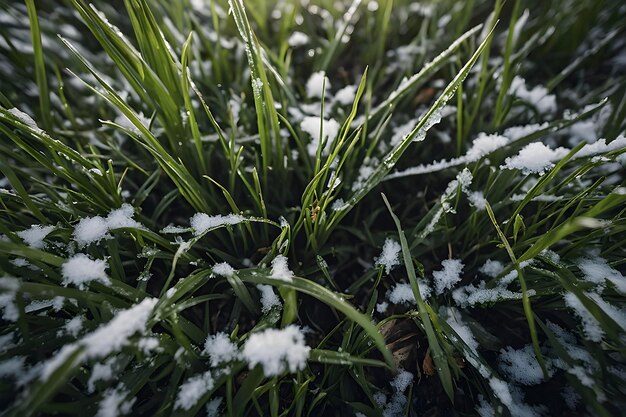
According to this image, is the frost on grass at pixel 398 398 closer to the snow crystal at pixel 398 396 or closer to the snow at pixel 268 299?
the snow crystal at pixel 398 396

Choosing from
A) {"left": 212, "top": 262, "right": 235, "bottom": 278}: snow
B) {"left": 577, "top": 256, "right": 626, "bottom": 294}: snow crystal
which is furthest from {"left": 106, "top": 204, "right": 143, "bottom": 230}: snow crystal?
{"left": 577, "top": 256, "right": 626, "bottom": 294}: snow crystal

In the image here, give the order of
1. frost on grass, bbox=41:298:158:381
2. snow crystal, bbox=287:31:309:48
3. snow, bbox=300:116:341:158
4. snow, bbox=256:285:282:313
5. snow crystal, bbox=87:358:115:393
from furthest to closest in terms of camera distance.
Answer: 1. snow crystal, bbox=287:31:309:48
2. snow, bbox=300:116:341:158
3. snow, bbox=256:285:282:313
4. snow crystal, bbox=87:358:115:393
5. frost on grass, bbox=41:298:158:381

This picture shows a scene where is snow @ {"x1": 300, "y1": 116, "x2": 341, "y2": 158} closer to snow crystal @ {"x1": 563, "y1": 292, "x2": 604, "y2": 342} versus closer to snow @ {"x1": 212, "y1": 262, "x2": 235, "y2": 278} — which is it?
snow @ {"x1": 212, "y1": 262, "x2": 235, "y2": 278}

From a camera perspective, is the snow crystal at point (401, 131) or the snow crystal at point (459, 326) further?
the snow crystal at point (401, 131)

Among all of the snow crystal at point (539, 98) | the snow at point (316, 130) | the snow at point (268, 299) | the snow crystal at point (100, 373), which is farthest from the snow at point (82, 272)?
the snow crystal at point (539, 98)

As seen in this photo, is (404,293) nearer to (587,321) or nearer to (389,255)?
(389,255)

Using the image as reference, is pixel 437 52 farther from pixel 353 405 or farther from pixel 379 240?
pixel 353 405

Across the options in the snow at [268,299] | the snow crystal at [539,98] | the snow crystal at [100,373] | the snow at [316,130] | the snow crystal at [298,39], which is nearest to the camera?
the snow crystal at [100,373]
